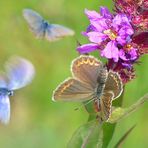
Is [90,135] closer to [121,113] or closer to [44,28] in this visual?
[121,113]

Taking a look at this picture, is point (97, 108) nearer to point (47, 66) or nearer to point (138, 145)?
point (138, 145)

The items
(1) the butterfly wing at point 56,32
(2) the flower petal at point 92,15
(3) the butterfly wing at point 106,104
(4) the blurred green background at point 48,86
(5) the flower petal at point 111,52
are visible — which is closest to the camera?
(3) the butterfly wing at point 106,104

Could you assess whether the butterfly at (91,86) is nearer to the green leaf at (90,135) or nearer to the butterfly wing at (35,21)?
the green leaf at (90,135)

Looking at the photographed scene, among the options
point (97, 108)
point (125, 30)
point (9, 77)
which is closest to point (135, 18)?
point (125, 30)

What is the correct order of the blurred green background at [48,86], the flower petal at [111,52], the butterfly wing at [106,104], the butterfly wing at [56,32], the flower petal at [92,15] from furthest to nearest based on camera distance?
the blurred green background at [48,86], the butterfly wing at [56,32], the flower petal at [92,15], the flower petal at [111,52], the butterfly wing at [106,104]

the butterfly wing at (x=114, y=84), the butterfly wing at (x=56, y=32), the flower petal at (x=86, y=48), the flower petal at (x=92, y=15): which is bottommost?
the butterfly wing at (x=114, y=84)

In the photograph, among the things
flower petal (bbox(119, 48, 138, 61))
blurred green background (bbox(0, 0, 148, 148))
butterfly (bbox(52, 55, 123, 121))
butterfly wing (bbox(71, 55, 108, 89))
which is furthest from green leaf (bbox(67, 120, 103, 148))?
blurred green background (bbox(0, 0, 148, 148))

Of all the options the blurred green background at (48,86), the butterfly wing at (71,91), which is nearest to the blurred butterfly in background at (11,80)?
the butterfly wing at (71,91)

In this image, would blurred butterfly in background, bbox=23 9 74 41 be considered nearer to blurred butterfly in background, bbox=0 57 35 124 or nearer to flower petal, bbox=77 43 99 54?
flower petal, bbox=77 43 99 54
